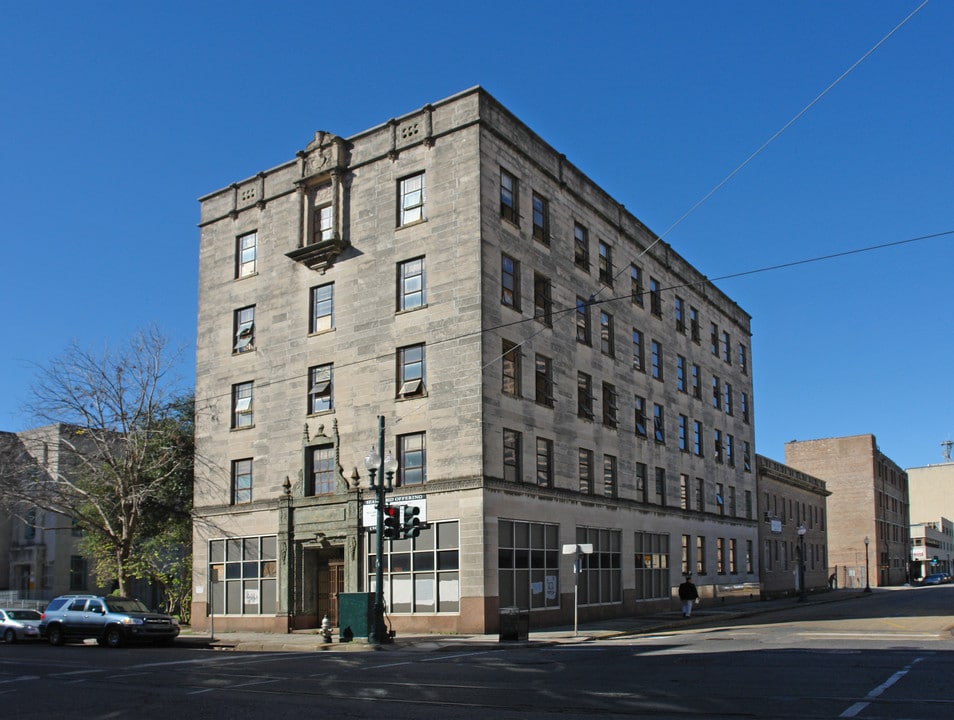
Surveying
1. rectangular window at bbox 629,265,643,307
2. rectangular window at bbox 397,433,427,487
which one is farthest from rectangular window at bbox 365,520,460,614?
rectangular window at bbox 629,265,643,307

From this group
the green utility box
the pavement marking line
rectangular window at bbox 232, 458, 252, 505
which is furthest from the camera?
rectangular window at bbox 232, 458, 252, 505

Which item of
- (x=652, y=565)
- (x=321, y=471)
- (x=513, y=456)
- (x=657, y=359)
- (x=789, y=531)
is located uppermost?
(x=657, y=359)

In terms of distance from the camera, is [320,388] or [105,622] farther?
[320,388]

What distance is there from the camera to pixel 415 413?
106 feet

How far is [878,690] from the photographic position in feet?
45.5

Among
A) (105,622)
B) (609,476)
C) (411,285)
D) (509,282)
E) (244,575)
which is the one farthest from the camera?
(609,476)

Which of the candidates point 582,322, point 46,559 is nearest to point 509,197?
point 582,322

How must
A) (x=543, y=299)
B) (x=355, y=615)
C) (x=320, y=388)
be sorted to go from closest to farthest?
(x=355, y=615), (x=320, y=388), (x=543, y=299)

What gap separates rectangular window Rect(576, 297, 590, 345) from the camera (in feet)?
124

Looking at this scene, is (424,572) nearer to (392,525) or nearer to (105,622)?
(392,525)

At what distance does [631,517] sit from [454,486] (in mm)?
12614

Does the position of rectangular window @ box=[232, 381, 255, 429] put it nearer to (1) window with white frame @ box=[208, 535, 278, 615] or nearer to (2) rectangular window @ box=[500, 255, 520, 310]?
(1) window with white frame @ box=[208, 535, 278, 615]

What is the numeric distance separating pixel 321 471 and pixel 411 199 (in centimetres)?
1059

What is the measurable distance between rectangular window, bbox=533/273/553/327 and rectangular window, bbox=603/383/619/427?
5.65 m
